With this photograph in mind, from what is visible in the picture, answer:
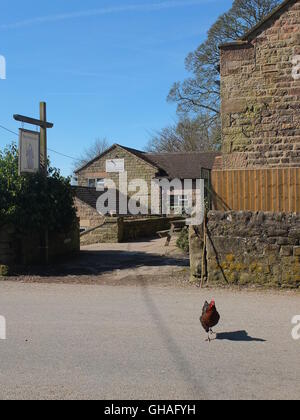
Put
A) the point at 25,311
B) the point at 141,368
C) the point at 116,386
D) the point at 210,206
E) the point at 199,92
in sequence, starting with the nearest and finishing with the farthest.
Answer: the point at 116,386 → the point at 141,368 → the point at 25,311 → the point at 210,206 → the point at 199,92

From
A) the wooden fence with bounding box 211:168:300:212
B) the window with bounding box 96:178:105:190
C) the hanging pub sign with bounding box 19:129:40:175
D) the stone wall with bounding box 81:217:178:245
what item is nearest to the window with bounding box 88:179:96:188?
the window with bounding box 96:178:105:190

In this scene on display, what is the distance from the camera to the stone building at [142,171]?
39750mm

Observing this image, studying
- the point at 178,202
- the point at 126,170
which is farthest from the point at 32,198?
the point at 126,170

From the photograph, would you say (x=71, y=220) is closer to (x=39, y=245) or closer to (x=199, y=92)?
(x=39, y=245)

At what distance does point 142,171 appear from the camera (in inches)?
1593

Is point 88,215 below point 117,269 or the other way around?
the other way around

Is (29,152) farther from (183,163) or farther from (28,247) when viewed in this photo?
(183,163)

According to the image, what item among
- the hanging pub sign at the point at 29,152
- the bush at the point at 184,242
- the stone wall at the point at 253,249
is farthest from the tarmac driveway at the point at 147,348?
the bush at the point at 184,242

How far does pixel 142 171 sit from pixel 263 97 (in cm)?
2738

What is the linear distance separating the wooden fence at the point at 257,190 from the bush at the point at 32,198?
507cm

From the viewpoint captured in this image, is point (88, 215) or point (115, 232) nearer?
point (115, 232)

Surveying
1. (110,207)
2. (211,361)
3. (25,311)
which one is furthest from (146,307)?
(110,207)

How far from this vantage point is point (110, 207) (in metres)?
39.9
